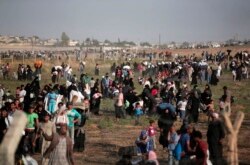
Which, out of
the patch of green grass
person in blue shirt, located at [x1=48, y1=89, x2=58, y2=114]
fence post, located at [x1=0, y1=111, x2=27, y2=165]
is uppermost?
fence post, located at [x1=0, y1=111, x2=27, y2=165]

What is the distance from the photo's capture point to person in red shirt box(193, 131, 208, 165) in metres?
8.61

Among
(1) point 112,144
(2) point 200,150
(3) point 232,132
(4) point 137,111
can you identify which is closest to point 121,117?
(4) point 137,111

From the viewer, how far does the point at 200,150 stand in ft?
→ 28.4

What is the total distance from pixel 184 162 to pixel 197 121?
968cm

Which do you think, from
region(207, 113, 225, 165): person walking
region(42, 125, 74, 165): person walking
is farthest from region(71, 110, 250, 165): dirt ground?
region(42, 125, 74, 165): person walking

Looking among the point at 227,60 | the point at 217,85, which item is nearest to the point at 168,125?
the point at 217,85

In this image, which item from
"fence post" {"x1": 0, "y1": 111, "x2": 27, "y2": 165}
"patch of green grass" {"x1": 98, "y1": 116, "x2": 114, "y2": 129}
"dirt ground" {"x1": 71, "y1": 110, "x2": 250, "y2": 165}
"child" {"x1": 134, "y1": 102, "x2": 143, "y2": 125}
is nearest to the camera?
"fence post" {"x1": 0, "y1": 111, "x2": 27, "y2": 165}

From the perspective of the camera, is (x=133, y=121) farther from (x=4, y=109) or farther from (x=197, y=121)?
(x=4, y=109)

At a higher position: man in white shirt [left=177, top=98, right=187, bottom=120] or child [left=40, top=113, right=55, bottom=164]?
child [left=40, top=113, right=55, bottom=164]

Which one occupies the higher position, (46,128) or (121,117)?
(46,128)

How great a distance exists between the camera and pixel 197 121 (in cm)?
1908

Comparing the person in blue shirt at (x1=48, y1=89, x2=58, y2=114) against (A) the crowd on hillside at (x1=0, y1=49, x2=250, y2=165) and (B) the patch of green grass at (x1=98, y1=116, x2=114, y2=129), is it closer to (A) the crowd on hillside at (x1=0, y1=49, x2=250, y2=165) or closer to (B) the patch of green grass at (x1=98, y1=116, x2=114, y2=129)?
(A) the crowd on hillside at (x1=0, y1=49, x2=250, y2=165)

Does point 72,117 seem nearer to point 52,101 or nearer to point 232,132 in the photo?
point 52,101

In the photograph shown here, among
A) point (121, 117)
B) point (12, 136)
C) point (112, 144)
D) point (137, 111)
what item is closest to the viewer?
point (12, 136)
